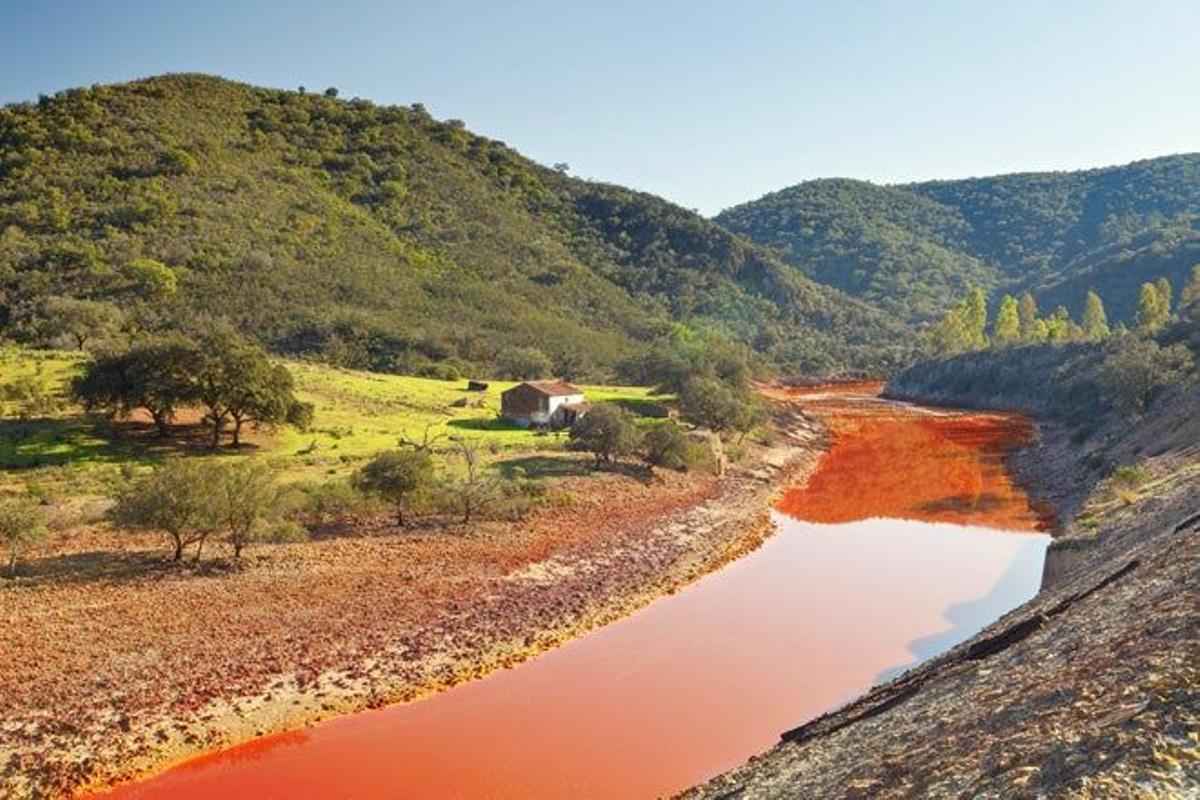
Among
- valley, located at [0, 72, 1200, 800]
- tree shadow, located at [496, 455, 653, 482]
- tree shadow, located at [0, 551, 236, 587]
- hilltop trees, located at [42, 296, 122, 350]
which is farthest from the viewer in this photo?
hilltop trees, located at [42, 296, 122, 350]

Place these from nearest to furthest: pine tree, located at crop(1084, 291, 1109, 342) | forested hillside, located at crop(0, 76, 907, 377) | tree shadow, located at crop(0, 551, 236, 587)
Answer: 1. tree shadow, located at crop(0, 551, 236, 587)
2. forested hillside, located at crop(0, 76, 907, 377)
3. pine tree, located at crop(1084, 291, 1109, 342)

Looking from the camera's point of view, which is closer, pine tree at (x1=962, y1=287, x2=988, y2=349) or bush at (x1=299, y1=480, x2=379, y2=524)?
bush at (x1=299, y1=480, x2=379, y2=524)

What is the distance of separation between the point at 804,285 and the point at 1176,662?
16799 cm

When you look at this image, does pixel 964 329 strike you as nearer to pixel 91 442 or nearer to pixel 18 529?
pixel 91 442

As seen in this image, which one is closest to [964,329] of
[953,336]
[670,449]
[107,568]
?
[953,336]

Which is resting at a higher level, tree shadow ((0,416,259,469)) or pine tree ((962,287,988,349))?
pine tree ((962,287,988,349))

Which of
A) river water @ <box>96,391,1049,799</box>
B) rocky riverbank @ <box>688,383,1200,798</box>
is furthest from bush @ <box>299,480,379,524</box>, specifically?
rocky riverbank @ <box>688,383,1200,798</box>

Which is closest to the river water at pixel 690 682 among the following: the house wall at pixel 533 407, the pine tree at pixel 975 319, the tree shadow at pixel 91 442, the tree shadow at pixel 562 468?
the tree shadow at pixel 562 468

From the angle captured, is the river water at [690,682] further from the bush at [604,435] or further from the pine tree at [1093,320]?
the pine tree at [1093,320]

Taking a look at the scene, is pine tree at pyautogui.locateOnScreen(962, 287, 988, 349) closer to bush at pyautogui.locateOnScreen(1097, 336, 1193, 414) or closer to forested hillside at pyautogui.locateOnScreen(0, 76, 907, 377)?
forested hillside at pyautogui.locateOnScreen(0, 76, 907, 377)

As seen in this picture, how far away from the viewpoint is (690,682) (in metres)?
26.0

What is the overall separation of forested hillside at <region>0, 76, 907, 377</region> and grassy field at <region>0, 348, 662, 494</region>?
50.5 feet

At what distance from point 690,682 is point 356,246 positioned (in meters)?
93.5

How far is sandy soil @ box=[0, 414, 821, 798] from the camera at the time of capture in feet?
69.8
